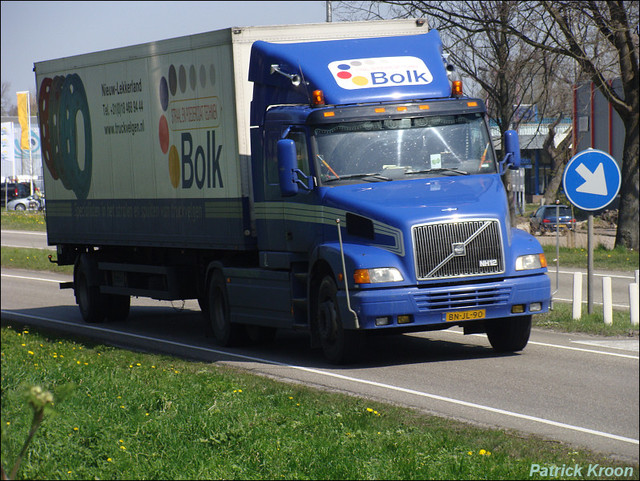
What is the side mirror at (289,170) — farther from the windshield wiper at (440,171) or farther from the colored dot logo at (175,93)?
the colored dot logo at (175,93)

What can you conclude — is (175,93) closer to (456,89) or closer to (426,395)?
(456,89)

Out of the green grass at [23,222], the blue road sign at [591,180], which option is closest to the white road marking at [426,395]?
the blue road sign at [591,180]

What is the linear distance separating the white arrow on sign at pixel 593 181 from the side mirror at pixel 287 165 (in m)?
4.33

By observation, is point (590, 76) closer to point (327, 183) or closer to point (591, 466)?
point (327, 183)

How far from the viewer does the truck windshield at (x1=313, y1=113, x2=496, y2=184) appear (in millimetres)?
11859

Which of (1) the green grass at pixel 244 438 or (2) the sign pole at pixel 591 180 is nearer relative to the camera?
→ (1) the green grass at pixel 244 438

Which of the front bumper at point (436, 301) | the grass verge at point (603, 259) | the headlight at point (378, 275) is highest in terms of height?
the headlight at point (378, 275)

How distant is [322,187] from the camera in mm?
11906

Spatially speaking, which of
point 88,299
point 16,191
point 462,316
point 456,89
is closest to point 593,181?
point 456,89

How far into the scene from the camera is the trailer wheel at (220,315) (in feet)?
46.0

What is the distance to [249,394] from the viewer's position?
9.52 metres

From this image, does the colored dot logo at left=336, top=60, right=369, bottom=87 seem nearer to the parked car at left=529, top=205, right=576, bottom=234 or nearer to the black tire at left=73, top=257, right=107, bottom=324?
the black tire at left=73, top=257, right=107, bottom=324

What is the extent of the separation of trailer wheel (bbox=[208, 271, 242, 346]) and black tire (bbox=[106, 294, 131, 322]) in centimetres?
398

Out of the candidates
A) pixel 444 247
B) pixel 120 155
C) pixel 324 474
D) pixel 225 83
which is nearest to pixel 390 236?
pixel 444 247
